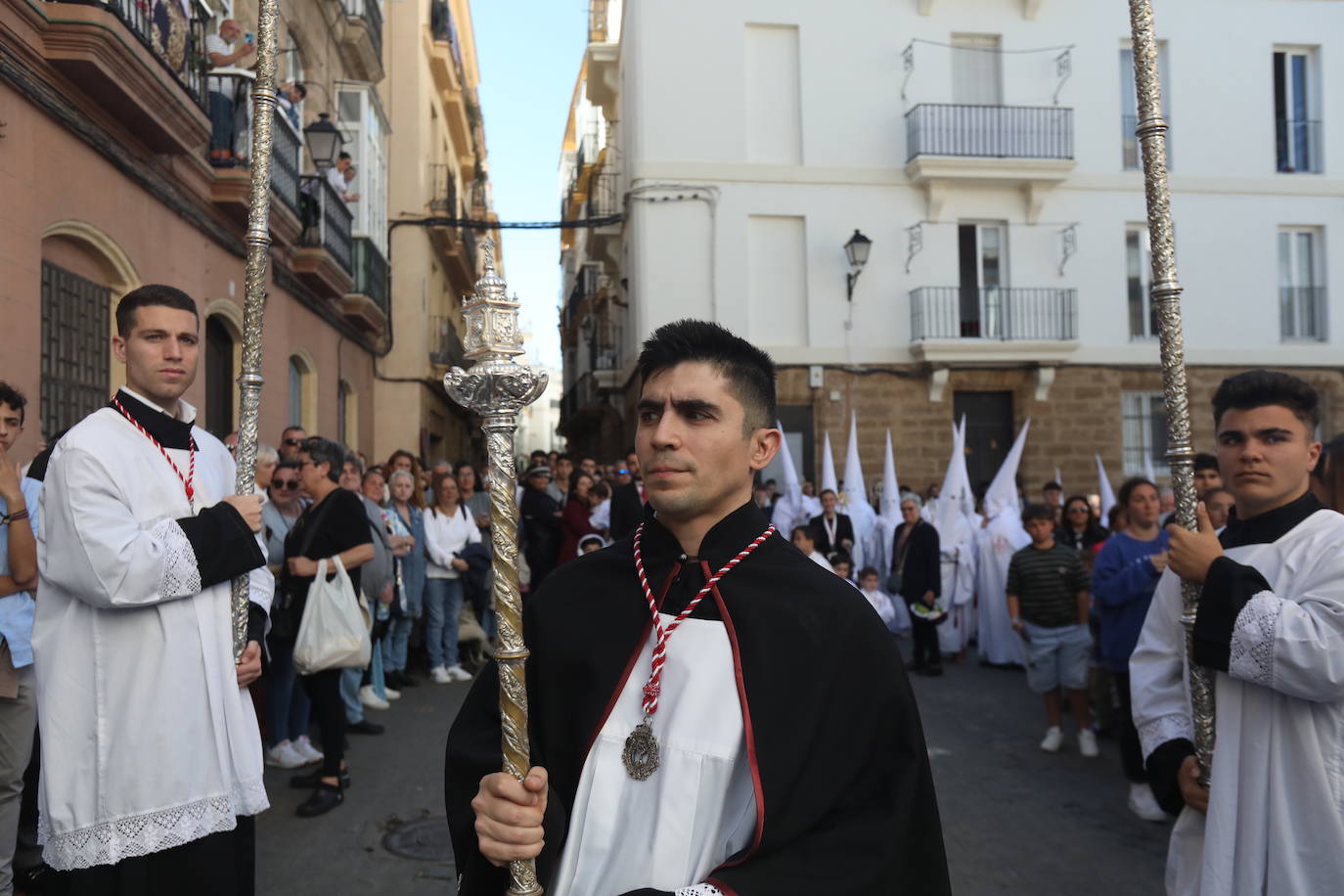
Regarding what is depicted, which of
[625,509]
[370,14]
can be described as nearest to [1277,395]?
[625,509]

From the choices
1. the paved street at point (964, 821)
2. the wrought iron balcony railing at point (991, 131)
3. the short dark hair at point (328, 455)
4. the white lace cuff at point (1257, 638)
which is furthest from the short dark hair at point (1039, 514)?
the wrought iron balcony railing at point (991, 131)

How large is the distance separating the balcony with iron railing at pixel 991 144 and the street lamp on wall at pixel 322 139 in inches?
394

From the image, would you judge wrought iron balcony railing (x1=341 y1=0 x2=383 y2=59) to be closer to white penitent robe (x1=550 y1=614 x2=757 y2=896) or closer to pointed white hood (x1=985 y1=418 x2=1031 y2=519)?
pointed white hood (x1=985 y1=418 x2=1031 y2=519)

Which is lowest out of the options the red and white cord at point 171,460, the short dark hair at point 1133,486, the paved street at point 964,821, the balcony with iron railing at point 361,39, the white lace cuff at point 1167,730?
the paved street at point 964,821

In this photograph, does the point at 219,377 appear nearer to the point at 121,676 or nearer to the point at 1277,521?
the point at 121,676

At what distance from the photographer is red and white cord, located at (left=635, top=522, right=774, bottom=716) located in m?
2.18

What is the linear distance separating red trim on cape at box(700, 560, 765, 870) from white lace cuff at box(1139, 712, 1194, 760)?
1586mm

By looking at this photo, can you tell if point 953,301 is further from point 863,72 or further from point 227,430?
point 227,430

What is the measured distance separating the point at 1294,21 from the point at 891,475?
13.5 metres

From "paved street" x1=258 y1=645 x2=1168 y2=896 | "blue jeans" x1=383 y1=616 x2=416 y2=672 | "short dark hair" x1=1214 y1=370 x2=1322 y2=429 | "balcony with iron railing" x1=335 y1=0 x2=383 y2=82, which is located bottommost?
"paved street" x1=258 y1=645 x2=1168 y2=896

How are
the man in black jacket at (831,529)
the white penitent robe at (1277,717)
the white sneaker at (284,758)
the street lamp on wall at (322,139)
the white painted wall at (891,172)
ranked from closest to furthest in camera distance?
the white penitent robe at (1277,717), the white sneaker at (284,758), the man in black jacket at (831,529), the street lamp on wall at (322,139), the white painted wall at (891,172)

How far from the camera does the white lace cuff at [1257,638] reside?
268cm

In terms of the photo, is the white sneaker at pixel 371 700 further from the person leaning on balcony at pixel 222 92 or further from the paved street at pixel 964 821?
the person leaning on balcony at pixel 222 92

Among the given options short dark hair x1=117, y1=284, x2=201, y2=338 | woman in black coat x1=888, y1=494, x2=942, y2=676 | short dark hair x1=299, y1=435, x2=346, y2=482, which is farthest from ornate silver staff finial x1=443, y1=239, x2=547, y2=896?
woman in black coat x1=888, y1=494, x2=942, y2=676
